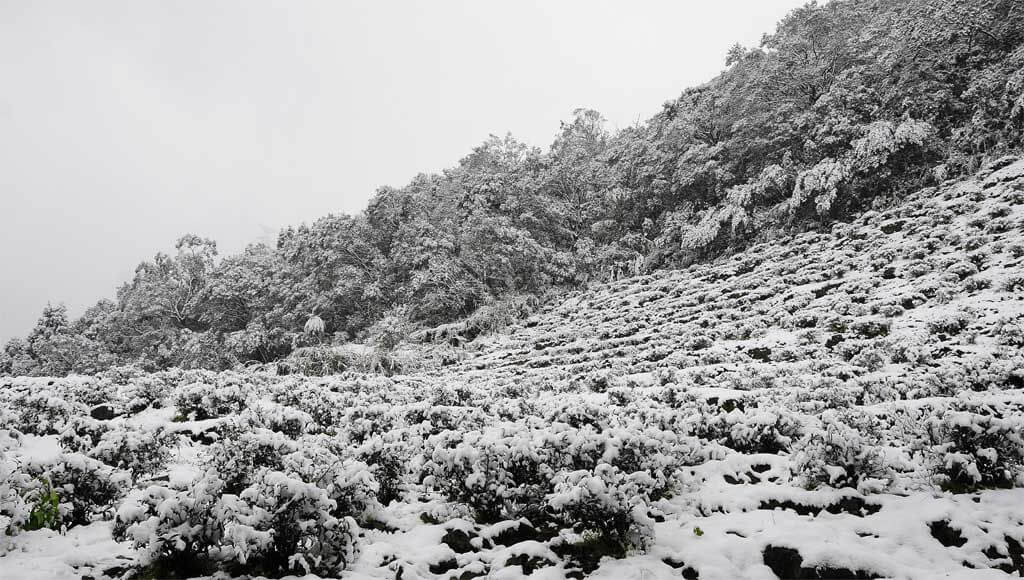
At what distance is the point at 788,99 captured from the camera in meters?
23.1

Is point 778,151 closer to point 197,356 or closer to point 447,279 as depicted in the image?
point 447,279

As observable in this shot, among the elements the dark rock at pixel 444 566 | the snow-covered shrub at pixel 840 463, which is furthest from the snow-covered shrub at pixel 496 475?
the snow-covered shrub at pixel 840 463

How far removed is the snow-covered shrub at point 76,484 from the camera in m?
3.79

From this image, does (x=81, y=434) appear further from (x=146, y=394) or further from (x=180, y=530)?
(x=180, y=530)

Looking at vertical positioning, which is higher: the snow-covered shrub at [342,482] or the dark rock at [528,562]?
the snow-covered shrub at [342,482]

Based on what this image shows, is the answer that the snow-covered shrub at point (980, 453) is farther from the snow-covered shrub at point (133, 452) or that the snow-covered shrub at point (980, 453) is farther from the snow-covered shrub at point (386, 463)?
the snow-covered shrub at point (133, 452)

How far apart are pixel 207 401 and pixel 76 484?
13.2 ft

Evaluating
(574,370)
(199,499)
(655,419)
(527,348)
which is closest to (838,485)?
(655,419)

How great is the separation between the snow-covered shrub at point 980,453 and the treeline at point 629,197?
55.7 feet

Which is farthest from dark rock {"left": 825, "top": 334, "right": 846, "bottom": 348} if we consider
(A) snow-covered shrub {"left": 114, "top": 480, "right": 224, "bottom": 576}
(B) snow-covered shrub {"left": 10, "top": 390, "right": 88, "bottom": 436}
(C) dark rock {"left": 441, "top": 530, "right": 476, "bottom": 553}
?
(B) snow-covered shrub {"left": 10, "top": 390, "right": 88, "bottom": 436}

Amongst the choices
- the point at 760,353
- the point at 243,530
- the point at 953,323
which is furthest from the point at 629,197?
the point at 243,530

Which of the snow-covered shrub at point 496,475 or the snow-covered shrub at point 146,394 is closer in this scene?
the snow-covered shrub at point 496,475

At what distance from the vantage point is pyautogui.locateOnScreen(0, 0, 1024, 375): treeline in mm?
18438

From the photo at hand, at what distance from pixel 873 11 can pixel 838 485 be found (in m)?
30.9
